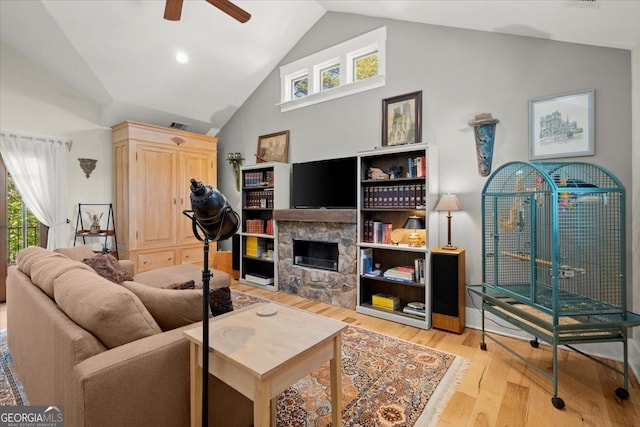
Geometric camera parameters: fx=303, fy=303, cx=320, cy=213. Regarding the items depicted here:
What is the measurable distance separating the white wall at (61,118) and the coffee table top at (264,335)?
4.18 m

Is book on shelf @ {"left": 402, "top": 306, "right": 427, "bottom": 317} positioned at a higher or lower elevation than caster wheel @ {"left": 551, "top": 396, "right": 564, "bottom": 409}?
higher

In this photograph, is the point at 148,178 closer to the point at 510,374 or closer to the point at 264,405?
the point at 264,405

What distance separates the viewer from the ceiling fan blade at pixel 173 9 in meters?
2.45

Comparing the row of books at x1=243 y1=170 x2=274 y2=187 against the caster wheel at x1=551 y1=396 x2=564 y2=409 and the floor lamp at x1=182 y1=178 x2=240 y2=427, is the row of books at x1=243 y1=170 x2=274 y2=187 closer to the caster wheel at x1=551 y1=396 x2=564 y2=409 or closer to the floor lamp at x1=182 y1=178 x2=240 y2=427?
the floor lamp at x1=182 y1=178 x2=240 y2=427

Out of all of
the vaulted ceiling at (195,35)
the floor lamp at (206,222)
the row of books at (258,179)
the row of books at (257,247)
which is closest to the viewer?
the floor lamp at (206,222)

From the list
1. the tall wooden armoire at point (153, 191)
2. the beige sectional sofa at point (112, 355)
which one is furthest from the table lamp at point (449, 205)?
the tall wooden armoire at point (153, 191)

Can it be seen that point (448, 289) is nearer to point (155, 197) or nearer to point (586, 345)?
point (586, 345)

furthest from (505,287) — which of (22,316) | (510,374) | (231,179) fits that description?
(231,179)

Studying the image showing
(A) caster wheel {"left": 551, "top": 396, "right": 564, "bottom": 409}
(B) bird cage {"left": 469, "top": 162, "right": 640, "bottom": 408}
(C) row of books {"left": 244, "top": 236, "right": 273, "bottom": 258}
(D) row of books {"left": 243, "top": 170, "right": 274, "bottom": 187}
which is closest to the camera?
(A) caster wheel {"left": 551, "top": 396, "right": 564, "bottom": 409}

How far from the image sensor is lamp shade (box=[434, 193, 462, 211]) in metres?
2.98

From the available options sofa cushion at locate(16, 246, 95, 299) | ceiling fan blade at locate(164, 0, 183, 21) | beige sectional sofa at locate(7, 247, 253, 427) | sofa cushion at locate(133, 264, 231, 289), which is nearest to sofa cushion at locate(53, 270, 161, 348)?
beige sectional sofa at locate(7, 247, 253, 427)

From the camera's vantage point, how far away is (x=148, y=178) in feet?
15.0

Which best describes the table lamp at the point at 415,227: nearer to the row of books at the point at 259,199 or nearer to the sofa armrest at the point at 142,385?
the row of books at the point at 259,199

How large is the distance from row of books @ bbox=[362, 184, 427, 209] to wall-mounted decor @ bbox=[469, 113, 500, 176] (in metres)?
0.59
